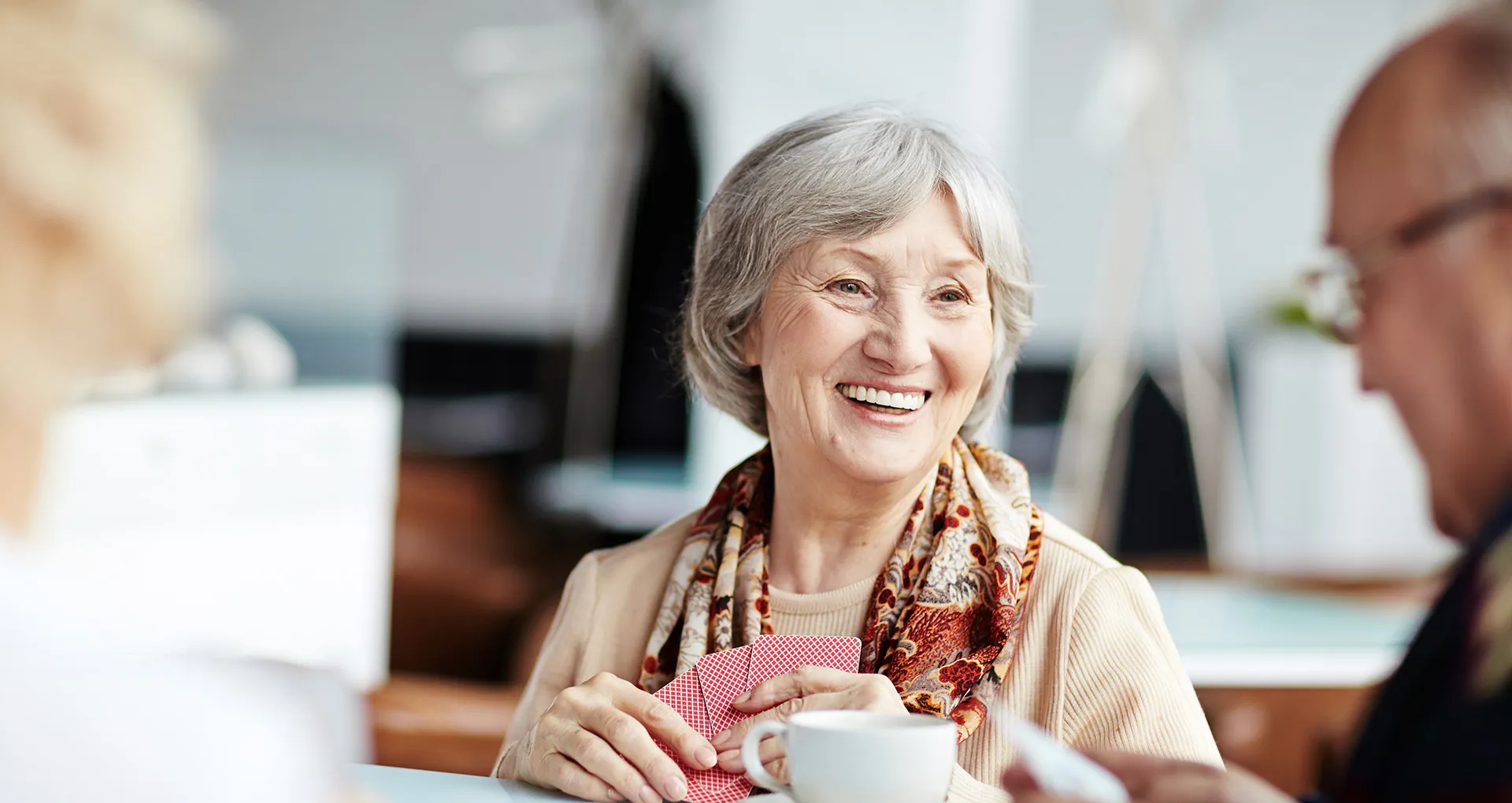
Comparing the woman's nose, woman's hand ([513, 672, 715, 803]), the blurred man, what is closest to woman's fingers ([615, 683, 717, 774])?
woman's hand ([513, 672, 715, 803])

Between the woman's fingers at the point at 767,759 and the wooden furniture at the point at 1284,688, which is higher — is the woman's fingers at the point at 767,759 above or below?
above

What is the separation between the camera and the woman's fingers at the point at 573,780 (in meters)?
1.18

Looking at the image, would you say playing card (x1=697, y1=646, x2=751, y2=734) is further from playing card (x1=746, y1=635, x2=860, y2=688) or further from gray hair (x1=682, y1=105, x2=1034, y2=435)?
gray hair (x1=682, y1=105, x2=1034, y2=435)

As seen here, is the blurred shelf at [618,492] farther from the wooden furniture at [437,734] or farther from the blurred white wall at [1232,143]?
the wooden furniture at [437,734]

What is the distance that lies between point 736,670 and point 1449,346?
2.23 feet

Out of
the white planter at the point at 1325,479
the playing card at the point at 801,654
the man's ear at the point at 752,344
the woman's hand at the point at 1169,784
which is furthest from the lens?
the white planter at the point at 1325,479

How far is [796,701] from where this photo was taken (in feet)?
3.83

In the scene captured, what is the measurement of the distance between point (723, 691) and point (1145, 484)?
17.0ft

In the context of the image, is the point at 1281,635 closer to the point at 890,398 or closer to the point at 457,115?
the point at 890,398

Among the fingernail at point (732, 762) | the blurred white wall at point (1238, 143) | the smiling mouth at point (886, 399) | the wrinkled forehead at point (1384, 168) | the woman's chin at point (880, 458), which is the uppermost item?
the blurred white wall at point (1238, 143)

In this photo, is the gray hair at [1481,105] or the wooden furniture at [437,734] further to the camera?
the wooden furniture at [437,734]

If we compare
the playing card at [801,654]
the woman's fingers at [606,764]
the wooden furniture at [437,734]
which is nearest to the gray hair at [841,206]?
the playing card at [801,654]

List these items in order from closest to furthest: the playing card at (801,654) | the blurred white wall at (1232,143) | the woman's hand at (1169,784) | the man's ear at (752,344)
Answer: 1. the woman's hand at (1169,784)
2. the playing card at (801,654)
3. the man's ear at (752,344)
4. the blurred white wall at (1232,143)

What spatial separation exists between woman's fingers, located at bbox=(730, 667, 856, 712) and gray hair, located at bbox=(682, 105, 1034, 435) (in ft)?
1.55
